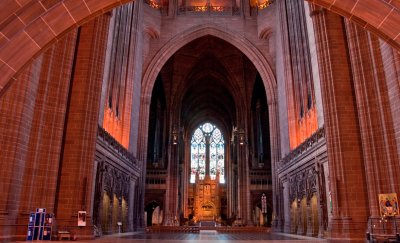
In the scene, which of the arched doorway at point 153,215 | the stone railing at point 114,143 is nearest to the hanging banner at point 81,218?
the stone railing at point 114,143

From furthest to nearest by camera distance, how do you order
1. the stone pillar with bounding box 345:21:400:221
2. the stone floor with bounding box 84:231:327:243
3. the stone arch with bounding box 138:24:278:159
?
the stone arch with bounding box 138:24:278:159
the stone floor with bounding box 84:231:327:243
the stone pillar with bounding box 345:21:400:221

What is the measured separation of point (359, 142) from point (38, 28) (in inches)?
411

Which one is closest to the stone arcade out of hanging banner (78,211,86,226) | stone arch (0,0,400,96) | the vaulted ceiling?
stone arch (0,0,400,96)

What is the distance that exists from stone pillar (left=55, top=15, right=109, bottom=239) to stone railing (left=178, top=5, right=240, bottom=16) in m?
15.3

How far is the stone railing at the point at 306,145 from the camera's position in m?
14.6

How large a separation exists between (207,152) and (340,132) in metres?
32.6

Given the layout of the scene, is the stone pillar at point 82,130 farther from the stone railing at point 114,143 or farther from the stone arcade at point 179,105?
the stone railing at point 114,143

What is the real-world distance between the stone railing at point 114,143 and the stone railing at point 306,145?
9.19m

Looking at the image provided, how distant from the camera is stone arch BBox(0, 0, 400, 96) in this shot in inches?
176

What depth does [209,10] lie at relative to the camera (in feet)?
92.0

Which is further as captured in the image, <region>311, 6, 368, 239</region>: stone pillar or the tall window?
the tall window

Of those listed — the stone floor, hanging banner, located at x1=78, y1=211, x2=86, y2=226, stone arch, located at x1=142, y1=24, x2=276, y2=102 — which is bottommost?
the stone floor

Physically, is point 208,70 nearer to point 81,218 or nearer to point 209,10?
point 209,10

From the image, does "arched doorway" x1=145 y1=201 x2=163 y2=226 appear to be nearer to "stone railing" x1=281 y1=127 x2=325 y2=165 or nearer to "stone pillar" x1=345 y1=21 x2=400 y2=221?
"stone railing" x1=281 y1=127 x2=325 y2=165
